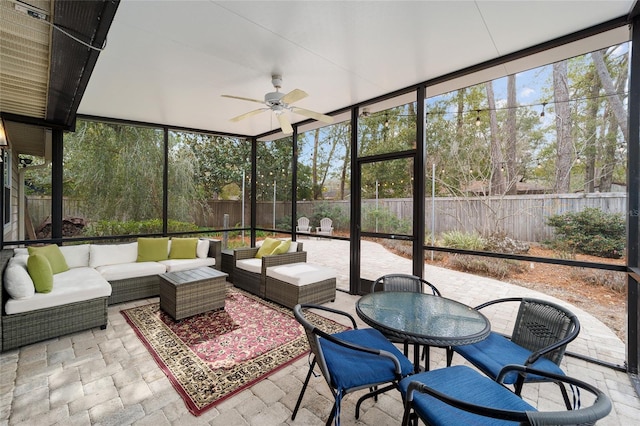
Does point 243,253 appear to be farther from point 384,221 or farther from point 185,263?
point 384,221

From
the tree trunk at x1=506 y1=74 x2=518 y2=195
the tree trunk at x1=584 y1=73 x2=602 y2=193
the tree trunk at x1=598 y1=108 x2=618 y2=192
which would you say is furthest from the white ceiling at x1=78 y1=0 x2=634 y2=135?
the tree trunk at x1=598 y1=108 x2=618 y2=192

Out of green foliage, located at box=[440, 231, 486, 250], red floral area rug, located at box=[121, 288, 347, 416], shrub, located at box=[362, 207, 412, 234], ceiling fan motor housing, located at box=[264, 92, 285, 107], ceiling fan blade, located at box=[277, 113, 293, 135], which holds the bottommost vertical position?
red floral area rug, located at box=[121, 288, 347, 416]

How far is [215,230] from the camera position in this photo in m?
6.10

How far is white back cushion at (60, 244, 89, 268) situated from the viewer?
407 centimetres

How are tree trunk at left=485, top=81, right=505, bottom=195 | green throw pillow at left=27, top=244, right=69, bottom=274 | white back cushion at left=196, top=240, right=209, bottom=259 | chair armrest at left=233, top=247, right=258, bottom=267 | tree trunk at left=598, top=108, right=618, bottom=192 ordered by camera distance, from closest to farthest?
tree trunk at left=598, top=108, right=618, bottom=192
tree trunk at left=485, top=81, right=505, bottom=195
green throw pillow at left=27, top=244, right=69, bottom=274
chair armrest at left=233, top=247, right=258, bottom=267
white back cushion at left=196, top=240, right=209, bottom=259

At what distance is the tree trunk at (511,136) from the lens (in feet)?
11.2

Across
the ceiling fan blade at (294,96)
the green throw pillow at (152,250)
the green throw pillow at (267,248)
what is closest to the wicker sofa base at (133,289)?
the green throw pillow at (152,250)

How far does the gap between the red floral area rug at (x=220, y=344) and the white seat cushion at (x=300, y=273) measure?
41cm

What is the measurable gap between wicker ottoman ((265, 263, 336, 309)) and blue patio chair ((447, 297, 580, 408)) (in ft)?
6.53

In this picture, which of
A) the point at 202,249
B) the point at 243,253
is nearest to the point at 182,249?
the point at 202,249

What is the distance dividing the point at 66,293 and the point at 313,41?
3593 millimetres

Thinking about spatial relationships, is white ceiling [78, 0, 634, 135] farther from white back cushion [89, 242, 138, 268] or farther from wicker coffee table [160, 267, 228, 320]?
wicker coffee table [160, 267, 228, 320]

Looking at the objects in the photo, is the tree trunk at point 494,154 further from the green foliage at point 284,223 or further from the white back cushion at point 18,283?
the white back cushion at point 18,283

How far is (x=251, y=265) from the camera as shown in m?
4.44
